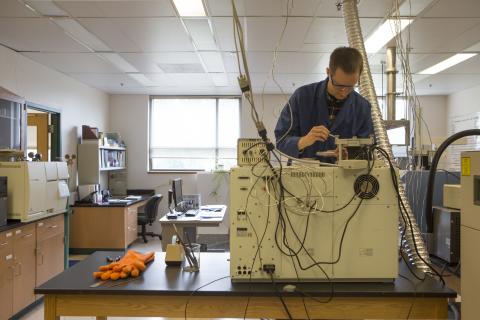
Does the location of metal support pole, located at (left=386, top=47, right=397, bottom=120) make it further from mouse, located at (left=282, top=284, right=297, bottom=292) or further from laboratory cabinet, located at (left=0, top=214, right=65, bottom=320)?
laboratory cabinet, located at (left=0, top=214, right=65, bottom=320)

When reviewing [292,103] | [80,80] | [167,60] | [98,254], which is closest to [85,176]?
[80,80]

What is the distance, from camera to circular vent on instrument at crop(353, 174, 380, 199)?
1455 mm

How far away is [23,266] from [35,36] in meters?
2.25

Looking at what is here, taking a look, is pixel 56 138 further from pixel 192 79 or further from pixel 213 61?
pixel 213 61

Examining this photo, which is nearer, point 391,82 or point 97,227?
point 391,82

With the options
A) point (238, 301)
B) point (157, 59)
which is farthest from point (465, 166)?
point (157, 59)

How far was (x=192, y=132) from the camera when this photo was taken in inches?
286

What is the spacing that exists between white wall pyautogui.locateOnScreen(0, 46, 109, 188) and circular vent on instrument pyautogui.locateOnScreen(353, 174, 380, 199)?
158 inches

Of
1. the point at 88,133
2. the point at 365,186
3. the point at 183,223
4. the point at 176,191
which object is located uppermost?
the point at 88,133

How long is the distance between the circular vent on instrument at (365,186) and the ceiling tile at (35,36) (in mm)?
3221

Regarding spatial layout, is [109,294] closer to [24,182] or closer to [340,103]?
[340,103]

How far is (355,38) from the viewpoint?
2320mm

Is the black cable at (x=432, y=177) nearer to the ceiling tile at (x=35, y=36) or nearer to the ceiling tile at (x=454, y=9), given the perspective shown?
the ceiling tile at (x=454, y=9)

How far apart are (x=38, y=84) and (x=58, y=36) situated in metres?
1.19
